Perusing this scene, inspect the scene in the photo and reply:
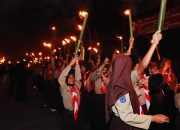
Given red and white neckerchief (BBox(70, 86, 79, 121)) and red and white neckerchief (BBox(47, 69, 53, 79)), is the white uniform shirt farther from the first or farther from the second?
red and white neckerchief (BBox(47, 69, 53, 79))

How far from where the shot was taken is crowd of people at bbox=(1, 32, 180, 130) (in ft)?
12.8

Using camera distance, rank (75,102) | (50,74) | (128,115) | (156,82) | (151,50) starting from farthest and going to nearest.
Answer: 1. (50,74)
2. (75,102)
3. (156,82)
4. (151,50)
5. (128,115)

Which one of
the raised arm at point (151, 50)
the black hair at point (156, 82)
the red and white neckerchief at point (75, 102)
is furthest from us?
the red and white neckerchief at point (75, 102)

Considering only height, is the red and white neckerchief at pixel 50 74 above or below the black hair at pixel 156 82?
above

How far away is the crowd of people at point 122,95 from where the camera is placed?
154 inches

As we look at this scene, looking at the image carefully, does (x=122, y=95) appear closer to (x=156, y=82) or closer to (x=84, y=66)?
(x=156, y=82)

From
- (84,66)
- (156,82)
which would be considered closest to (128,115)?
(156,82)

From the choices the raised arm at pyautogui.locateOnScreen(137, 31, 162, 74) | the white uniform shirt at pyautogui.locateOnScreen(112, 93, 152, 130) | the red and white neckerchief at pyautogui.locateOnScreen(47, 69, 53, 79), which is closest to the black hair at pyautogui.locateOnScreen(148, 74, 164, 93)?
the raised arm at pyautogui.locateOnScreen(137, 31, 162, 74)

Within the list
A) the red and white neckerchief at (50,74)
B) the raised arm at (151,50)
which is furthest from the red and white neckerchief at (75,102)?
the red and white neckerchief at (50,74)

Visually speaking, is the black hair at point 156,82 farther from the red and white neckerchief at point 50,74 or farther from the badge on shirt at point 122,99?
the red and white neckerchief at point 50,74

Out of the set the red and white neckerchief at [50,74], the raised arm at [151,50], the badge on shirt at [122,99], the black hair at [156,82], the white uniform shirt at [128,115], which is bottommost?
the white uniform shirt at [128,115]

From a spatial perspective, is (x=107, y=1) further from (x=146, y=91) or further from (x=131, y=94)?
(x=131, y=94)

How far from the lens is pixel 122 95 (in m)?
3.89

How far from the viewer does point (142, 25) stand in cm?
1927
